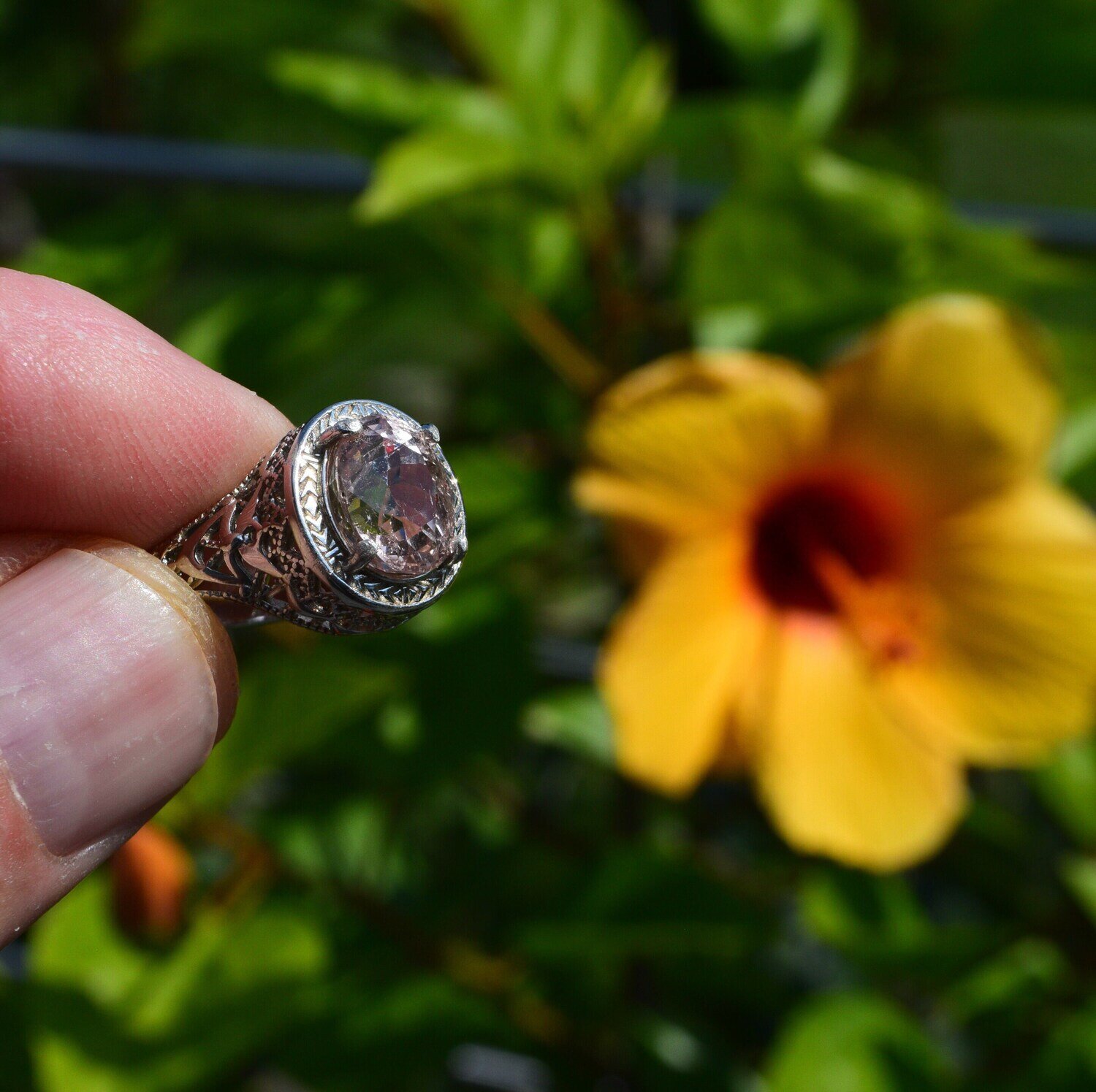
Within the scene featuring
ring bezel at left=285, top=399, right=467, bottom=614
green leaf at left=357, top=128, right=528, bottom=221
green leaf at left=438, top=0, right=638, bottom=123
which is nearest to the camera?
ring bezel at left=285, top=399, right=467, bottom=614

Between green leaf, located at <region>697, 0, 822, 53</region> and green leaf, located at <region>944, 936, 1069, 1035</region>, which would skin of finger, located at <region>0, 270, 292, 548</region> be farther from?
green leaf, located at <region>944, 936, 1069, 1035</region>

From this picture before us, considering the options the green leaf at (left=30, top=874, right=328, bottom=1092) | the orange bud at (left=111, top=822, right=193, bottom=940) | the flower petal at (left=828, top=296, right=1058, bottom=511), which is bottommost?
the green leaf at (left=30, top=874, right=328, bottom=1092)

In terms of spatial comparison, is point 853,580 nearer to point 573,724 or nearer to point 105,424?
point 573,724

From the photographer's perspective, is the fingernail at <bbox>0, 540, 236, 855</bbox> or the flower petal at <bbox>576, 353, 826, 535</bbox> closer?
the fingernail at <bbox>0, 540, 236, 855</bbox>

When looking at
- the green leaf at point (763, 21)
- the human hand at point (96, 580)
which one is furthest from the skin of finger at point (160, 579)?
the green leaf at point (763, 21)


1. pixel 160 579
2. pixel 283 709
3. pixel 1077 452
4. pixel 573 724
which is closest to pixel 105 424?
pixel 160 579

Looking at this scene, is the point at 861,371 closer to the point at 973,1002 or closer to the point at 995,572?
the point at 995,572

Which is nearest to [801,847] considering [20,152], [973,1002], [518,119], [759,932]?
[759,932]

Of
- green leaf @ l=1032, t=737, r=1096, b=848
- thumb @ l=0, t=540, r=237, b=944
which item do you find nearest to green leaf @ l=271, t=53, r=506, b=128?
thumb @ l=0, t=540, r=237, b=944

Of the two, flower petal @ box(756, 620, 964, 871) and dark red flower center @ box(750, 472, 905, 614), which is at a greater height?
dark red flower center @ box(750, 472, 905, 614)
